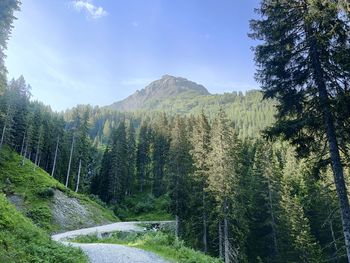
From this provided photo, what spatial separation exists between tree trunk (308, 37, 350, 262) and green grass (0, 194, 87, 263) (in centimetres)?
991

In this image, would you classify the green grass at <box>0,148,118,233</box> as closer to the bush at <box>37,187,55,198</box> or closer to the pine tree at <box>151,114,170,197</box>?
the bush at <box>37,187,55,198</box>

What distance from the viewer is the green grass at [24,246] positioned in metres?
10.7

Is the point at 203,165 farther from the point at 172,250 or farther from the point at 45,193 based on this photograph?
the point at 45,193

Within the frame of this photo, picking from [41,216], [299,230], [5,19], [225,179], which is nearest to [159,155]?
[41,216]

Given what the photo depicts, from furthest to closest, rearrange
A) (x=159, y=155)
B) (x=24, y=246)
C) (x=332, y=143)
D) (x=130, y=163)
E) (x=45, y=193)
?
(x=159, y=155) → (x=130, y=163) → (x=45, y=193) → (x=332, y=143) → (x=24, y=246)

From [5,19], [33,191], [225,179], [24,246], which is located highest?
[5,19]

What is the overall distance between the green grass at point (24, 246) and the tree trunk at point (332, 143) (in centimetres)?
991

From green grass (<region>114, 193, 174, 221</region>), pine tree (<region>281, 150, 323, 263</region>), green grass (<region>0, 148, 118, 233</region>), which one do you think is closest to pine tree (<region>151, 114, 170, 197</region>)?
green grass (<region>114, 193, 174, 221</region>)

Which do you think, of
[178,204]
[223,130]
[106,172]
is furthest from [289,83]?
[106,172]

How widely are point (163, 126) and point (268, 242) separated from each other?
5155cm

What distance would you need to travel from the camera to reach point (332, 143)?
1355 centimetres

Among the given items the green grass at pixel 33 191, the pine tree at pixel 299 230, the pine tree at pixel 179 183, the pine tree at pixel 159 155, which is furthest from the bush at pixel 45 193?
the pine tree at pixel 159 155

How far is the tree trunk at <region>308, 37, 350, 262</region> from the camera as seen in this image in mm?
12688

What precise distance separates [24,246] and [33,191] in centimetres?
3599
